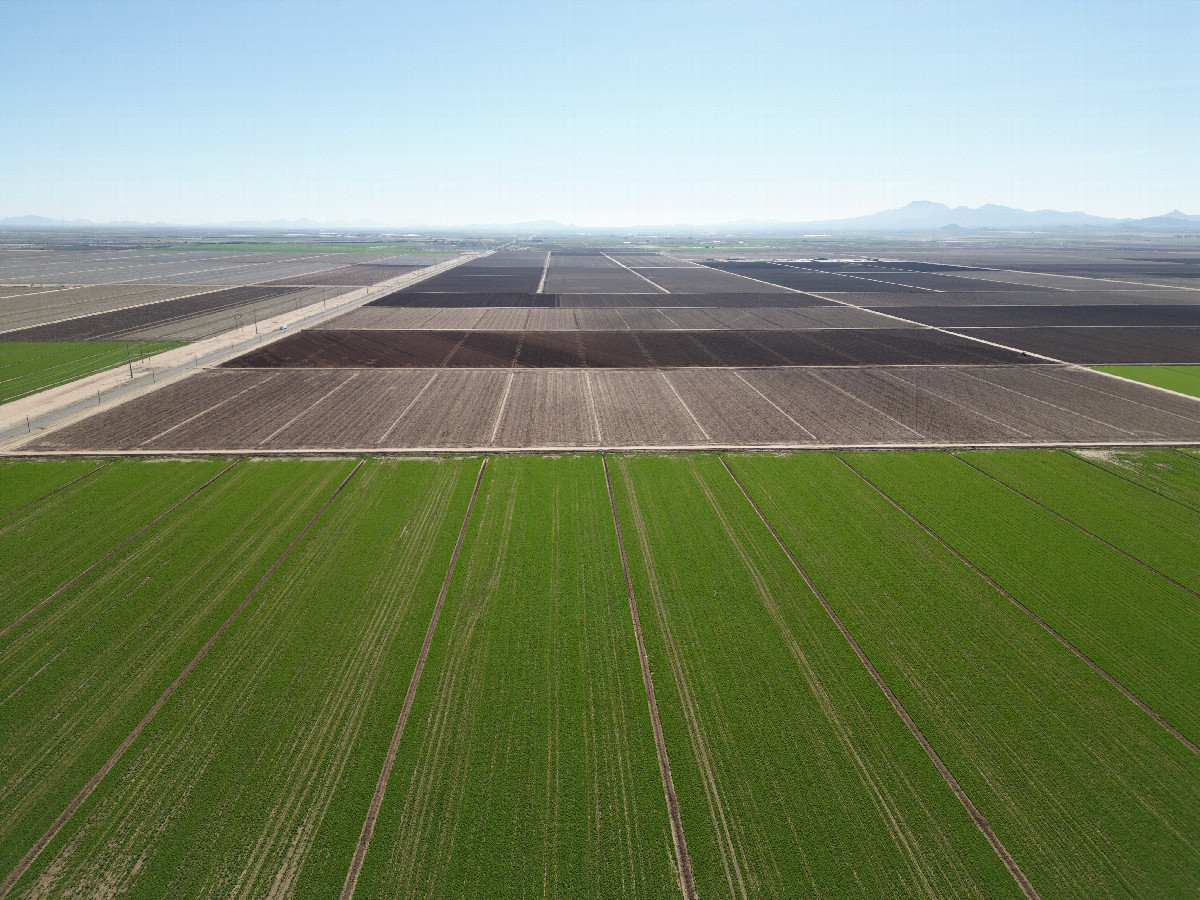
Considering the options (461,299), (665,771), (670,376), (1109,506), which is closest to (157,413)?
(670,376)

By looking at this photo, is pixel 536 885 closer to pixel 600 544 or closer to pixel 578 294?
pixel 600 544

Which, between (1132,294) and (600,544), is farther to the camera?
(1132,294)

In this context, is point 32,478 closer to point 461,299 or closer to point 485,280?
point 461,299

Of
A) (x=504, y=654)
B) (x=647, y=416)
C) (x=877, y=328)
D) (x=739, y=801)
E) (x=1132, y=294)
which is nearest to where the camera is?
(x=739, y=801)

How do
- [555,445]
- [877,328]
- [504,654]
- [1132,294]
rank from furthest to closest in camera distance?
[1132,294] < [877,328] < [555,445] < [504,654]

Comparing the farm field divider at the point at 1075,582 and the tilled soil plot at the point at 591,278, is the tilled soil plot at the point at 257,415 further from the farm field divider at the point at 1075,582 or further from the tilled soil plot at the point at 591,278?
the tilled soil plot at the point at 591,278

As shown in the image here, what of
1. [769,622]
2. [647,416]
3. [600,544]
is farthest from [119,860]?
[647,416]

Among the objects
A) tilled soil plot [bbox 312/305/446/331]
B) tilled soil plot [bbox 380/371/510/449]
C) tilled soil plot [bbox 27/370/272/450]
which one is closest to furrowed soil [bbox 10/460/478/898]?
tilled soil plot [bbox 380/371/510/449]
